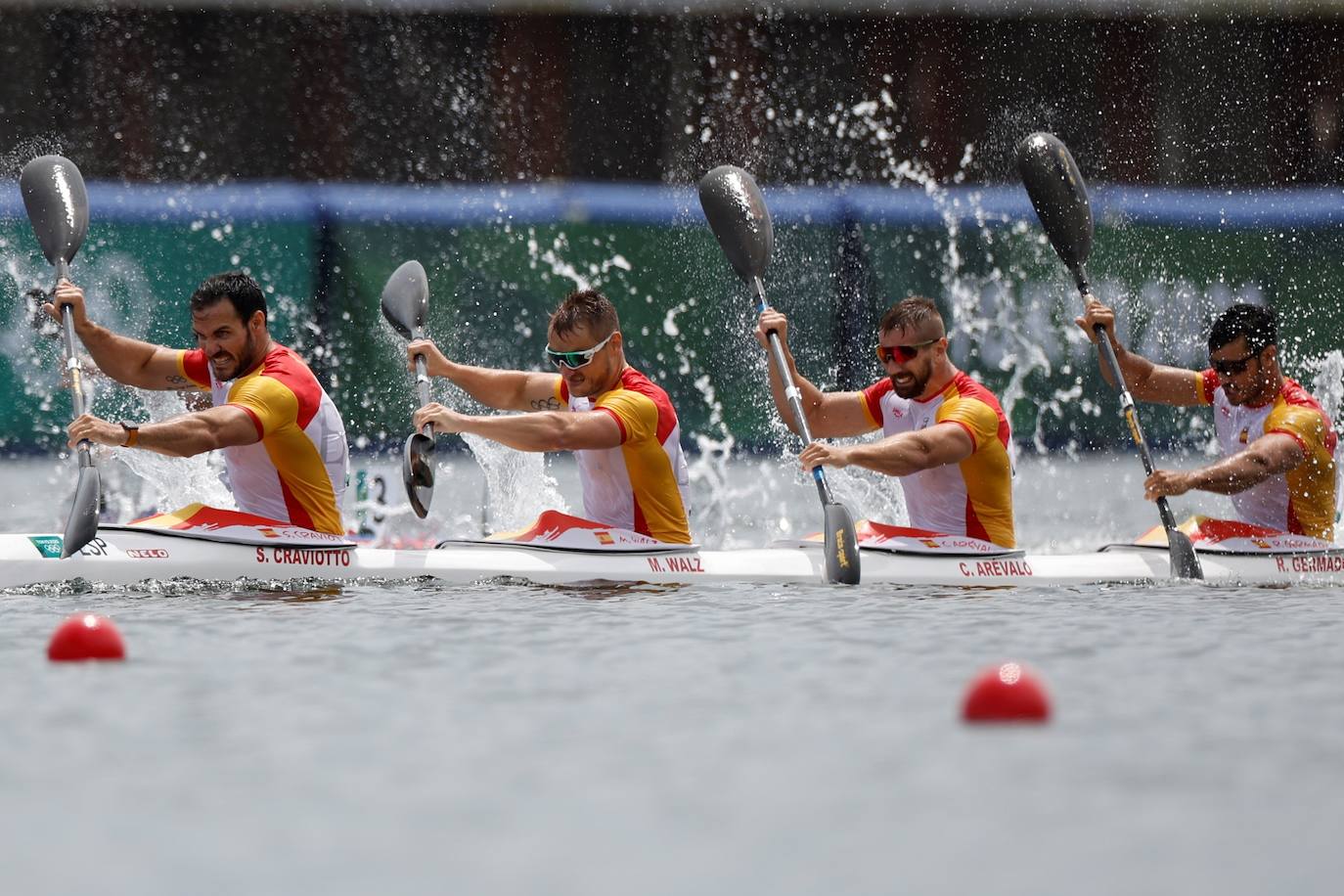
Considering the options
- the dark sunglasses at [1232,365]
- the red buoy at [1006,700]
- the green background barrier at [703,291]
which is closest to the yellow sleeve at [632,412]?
the dark sunglasses at [1232,365]

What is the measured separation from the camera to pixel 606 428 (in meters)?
6.84

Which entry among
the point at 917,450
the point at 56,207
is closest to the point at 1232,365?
the point at 917,450

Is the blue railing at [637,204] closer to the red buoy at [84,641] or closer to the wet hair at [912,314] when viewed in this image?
the wet hair at [912,314]

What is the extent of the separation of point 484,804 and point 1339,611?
12.4ft

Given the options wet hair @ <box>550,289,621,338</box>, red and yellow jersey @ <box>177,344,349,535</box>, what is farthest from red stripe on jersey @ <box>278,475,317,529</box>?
wet hair @ <box>550,289,621,338</box>

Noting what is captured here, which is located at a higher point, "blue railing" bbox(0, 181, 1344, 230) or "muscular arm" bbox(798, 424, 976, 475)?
"blue railing" bbox(0, 181, 1344, 230)

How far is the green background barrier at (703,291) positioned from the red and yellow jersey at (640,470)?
4.04 metres

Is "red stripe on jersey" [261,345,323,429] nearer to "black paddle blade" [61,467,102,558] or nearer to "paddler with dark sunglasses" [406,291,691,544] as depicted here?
"paddler with dark sunglasses" [406,291,691,544]

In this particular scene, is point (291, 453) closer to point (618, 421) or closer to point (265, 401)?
point (265, 401)

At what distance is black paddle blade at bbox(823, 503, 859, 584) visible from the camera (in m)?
6.83

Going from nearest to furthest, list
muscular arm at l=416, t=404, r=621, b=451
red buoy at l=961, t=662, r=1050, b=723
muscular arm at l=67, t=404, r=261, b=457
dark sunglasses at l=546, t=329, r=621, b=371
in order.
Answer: red buoy at l=961, t=662, r=1050, b=723 < muscular arm at l=67, t=404, r=261, b=457 < muscular arm at l=416, t=404, r=621, b=451 < dark sunglasses at l=546, t=329, r=621, b=371

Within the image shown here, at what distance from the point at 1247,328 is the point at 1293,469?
580 mm

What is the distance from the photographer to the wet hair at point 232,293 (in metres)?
6.72

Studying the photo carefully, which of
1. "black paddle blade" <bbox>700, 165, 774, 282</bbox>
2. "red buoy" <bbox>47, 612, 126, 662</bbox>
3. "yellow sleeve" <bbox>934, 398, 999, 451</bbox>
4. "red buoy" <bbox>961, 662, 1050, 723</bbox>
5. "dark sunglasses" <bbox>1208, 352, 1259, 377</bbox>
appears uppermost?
"black paddle blade" <bbox>700, 165, 774, 282</bbox>
